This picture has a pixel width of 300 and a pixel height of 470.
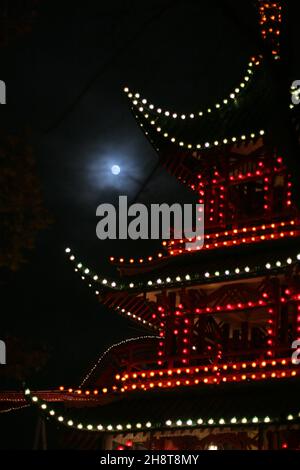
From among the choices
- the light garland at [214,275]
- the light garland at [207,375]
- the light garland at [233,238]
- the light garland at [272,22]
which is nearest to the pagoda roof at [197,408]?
the light garland at [207,375]

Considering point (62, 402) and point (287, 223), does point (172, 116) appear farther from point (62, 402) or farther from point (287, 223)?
point (62, 402)

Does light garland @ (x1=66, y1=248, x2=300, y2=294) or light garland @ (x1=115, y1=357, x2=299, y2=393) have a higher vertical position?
light garland @ (x1=66, y1=248, x2=300, y2=294)

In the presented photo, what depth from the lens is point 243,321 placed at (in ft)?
65.0

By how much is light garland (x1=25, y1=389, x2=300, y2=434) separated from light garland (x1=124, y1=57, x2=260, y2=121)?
24.6 feet

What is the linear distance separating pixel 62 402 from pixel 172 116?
7.35 metres

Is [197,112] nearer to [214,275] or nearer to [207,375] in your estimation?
[214,275]

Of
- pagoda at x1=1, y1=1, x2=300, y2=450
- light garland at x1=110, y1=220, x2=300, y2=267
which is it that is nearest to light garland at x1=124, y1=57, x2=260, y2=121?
pagoda at x1=1, y1=1, x2=300, y2=450

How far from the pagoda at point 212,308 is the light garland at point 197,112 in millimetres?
26

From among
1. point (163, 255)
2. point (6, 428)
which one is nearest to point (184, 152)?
point (163, 255)

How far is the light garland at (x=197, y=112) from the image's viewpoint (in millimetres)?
19344

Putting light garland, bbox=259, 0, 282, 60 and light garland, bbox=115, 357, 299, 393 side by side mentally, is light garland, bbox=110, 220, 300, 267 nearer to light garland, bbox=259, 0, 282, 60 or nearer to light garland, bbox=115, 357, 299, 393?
light garland, bbox=115, 357, 299, 393

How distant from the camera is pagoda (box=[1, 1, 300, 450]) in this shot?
16016mm

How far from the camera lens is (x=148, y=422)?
16.3 meters
